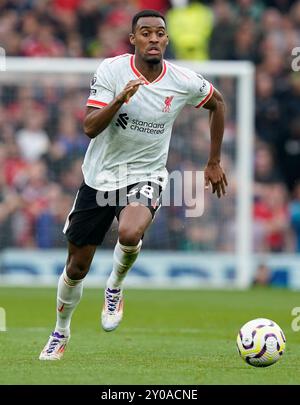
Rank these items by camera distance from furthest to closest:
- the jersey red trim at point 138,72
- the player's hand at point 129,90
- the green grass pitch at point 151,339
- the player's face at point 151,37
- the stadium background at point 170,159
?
the stadium background at point 170,159 → the jersey red trim at point 138,72 → the player's face at point 151,37 → the player's hand at point 129,90 → the green grass pitch at point 151,339

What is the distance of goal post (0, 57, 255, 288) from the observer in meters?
18.4

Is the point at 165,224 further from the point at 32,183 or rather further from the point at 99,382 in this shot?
the point at 99,382

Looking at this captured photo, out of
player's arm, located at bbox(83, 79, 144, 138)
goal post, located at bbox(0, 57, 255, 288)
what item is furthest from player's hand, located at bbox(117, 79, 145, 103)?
goal post, located at bbox(0, 57, 255, 288)

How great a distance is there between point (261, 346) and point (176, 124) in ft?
34.0

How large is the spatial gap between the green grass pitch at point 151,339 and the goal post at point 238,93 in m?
0.93

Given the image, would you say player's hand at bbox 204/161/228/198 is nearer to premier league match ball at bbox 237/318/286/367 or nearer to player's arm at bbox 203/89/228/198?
player's arm at bbox 203/89/228/198

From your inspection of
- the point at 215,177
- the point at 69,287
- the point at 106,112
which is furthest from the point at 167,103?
the point at 69,287

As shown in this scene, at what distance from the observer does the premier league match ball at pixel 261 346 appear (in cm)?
832

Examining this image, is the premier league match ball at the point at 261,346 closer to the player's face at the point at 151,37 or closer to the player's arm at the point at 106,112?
the player's arm at the point at 106,112

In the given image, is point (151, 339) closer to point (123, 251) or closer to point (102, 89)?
point (123, 251)

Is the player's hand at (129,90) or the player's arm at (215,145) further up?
the player's arm at (215,145)

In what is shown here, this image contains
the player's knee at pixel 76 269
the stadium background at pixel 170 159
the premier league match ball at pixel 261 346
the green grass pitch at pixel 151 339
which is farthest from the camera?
the stadium background at pixel 170 159

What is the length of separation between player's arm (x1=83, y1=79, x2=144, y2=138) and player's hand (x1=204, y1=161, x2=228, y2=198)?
4.29 feet

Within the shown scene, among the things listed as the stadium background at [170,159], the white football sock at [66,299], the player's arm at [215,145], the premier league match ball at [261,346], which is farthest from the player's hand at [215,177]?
the stadium background at [170,159]
